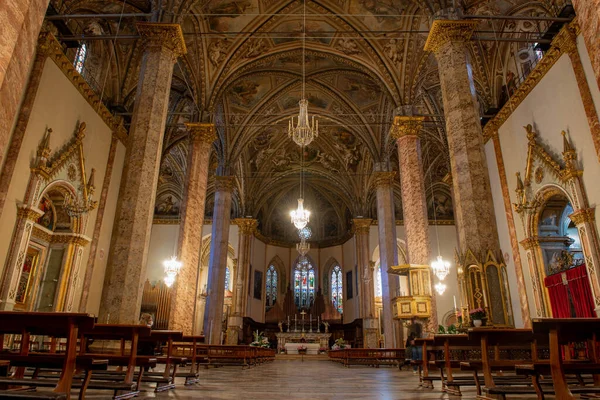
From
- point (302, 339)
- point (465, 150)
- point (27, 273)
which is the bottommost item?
point (302, 339)

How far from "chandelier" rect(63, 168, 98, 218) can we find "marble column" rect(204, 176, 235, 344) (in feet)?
17.6

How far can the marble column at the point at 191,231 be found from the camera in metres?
11.6

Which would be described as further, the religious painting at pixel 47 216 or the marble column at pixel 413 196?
the religious painting at pixel 47 216

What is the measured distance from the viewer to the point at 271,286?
91.2 ft

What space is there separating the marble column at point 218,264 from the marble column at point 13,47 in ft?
42.9

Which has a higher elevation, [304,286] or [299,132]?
[299,132]

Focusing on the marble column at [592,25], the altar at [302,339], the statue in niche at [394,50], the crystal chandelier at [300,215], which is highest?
the statue in niche at [394,50]

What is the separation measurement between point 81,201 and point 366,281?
14.7m

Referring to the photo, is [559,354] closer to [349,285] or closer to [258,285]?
[349,285]

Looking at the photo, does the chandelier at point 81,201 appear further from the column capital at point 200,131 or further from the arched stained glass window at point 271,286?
the arched stained glass window at point 271,286

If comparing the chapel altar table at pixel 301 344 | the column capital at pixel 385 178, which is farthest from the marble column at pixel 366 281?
the column capital at pixel 385 178

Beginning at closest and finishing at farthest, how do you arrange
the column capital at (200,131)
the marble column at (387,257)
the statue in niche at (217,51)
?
the column capital at (200,131), the statue in niche at (217,51), the marble column at (387,257)

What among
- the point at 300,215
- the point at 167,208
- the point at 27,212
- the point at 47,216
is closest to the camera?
the point at 27,212

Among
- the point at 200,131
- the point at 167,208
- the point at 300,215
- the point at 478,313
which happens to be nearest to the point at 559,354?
the point at 478,313
